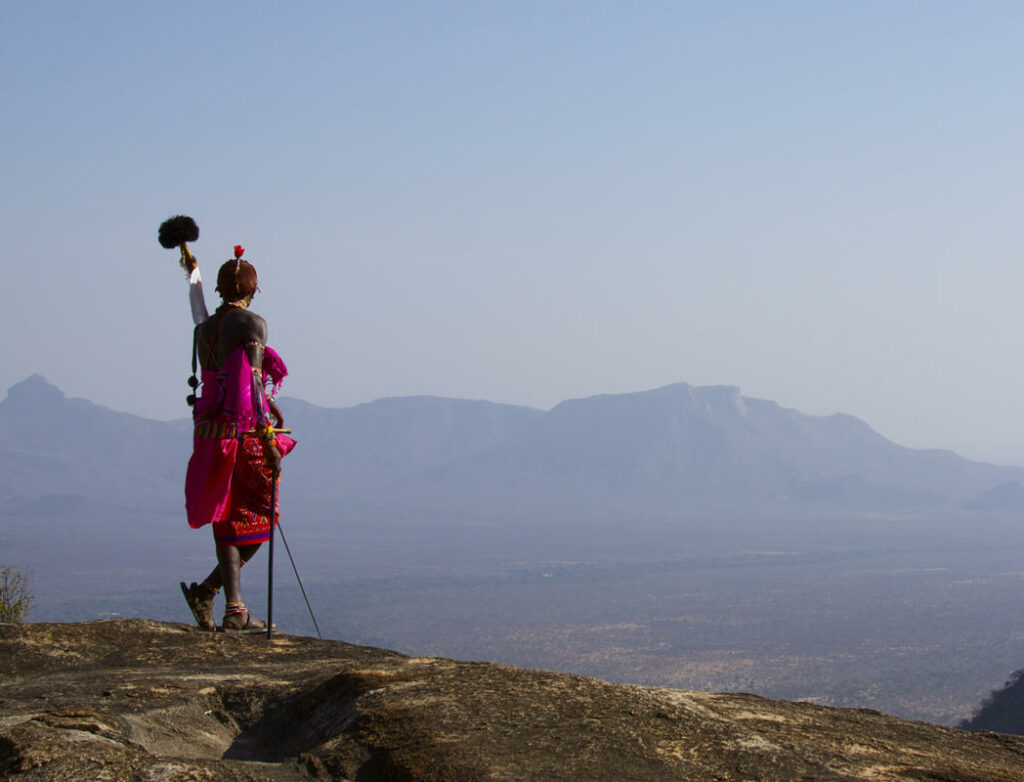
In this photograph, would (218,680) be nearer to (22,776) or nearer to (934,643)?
(22,776)

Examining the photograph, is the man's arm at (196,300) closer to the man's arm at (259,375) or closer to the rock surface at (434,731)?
the man's arm at (259,375)

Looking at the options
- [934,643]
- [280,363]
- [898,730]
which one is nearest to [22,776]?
[898,730]

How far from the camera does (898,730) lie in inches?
224

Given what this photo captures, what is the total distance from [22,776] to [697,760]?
101 inches

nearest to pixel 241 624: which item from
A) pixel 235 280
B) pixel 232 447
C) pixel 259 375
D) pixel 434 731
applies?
pixel 232 447

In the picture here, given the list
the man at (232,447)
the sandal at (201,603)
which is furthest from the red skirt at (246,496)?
the sandal at (201,603)

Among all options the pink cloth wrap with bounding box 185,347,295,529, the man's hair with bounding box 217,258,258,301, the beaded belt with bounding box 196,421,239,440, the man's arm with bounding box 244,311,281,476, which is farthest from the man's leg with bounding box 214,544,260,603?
the man's hair with bounding box 217,258,258,301

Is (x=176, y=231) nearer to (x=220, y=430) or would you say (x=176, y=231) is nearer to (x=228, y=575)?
(x=220, y=430)

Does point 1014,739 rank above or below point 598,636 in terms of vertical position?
above

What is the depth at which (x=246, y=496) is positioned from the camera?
30.1ft

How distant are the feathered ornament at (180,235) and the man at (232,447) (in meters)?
0.67

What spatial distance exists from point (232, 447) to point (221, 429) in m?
0.17

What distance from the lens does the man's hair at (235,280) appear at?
9188mm

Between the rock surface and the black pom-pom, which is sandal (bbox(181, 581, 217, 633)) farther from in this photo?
the black pom-pom
